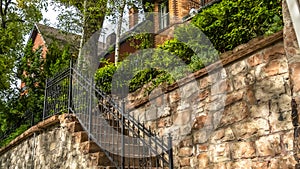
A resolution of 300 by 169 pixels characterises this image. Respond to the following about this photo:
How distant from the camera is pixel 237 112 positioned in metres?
4.14

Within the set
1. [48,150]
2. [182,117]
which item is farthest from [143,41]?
[182,117]

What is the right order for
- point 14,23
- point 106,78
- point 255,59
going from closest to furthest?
point 255,59 → point 106,78 → point 14,23

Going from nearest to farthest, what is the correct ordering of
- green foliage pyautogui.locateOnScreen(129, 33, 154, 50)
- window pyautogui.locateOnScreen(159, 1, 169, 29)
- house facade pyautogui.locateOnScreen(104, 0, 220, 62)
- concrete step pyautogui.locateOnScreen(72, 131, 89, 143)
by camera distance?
1. concrete step pyautogui.locateOnScreen(72, 131, 89, 143)
2. green foliage pyautogui.locateOnScreen(129, 33, 154, 50)
3. house facade pyautogui.locateOnScreen(104, 0, 220, 62)
4. window pyautogui.locateOnScreen(159, 1, 169, 29)

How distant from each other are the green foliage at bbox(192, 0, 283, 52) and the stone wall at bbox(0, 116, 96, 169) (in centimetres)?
275

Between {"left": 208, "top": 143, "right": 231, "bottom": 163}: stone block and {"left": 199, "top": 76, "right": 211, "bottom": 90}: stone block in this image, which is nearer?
{"left": 208, "top": 143, "right": 231, "bottom": 163}: stone block

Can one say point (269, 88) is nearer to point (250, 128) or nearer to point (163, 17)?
point (250, 128)

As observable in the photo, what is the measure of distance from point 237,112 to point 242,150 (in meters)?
0.47

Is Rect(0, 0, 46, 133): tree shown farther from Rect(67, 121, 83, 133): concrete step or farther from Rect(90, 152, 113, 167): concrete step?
Rect(90, 152, 113, 167): concrete step

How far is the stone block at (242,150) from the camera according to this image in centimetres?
386

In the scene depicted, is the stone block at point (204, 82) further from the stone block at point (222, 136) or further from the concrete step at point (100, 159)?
the concrete step at point (100, 159)

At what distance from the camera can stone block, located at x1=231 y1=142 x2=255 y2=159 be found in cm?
386

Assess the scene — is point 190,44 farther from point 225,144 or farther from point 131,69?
point 225,144

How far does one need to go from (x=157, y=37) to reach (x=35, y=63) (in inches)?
152

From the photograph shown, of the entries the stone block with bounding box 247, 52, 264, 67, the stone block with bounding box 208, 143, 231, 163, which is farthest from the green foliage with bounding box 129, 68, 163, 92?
the stone block with bounding box 247, 52, 264, 67
